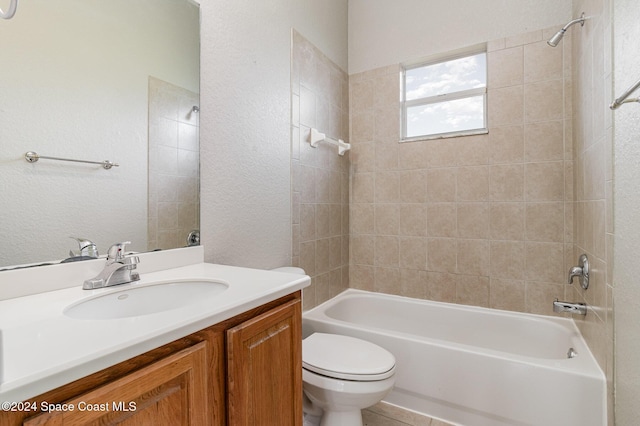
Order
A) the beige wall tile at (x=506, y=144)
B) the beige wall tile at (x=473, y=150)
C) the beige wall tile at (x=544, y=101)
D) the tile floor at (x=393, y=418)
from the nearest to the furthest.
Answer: the tile floor at (x=393, y=418) → the beige wall tile at (x=544, y=101) → the beige wall tile at (x=506, y=144) → the beige wall tile at (x=473, y=150)

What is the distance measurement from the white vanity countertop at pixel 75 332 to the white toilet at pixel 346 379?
614 mm

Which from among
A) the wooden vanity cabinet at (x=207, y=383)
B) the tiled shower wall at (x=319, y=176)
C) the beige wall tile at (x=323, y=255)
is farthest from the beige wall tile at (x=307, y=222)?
the wooden vanity cabinet at (x=207, y=383)

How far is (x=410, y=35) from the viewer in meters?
2.30

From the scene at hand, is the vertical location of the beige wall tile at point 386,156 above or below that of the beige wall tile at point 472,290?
above

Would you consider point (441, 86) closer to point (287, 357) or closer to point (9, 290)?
point (287, 357)

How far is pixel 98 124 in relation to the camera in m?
0.98

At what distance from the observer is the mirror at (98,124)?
821 millimetres

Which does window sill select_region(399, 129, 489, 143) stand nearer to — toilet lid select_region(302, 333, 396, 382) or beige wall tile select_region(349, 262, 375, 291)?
beige wall tile select_region(349, 262, 375, 291)

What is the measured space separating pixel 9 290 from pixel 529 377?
76.0 inches

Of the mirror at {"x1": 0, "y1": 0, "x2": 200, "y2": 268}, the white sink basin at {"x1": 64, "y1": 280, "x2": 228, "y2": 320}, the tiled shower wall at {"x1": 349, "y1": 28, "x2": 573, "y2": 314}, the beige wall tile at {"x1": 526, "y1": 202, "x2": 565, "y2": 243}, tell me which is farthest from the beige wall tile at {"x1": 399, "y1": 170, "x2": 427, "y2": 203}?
the white sink basin at {"x1": 64, "y1": 280, "x2": 228, "y2": 320}

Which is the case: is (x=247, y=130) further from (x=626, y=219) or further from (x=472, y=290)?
(x=472, y=290)

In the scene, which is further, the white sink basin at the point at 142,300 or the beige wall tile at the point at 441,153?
the beige wall tile at the point at 441,153

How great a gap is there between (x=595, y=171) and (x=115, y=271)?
192 cm

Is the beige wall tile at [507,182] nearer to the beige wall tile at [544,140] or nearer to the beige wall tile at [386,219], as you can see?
the beige wall tile at [544,140]
